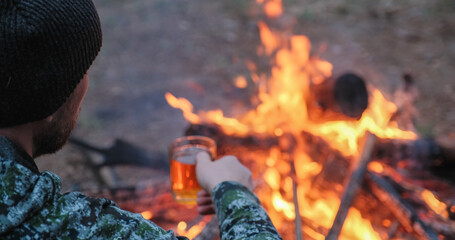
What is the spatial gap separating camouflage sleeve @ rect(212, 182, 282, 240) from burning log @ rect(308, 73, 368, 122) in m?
2.35

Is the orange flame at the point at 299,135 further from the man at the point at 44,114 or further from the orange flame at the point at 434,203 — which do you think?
the man at the point at 44,114

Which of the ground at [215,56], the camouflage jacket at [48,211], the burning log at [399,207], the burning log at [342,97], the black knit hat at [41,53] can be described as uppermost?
the black knit hat at [41,53]

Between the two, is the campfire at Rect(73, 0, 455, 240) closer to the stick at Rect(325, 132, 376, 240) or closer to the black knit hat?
the stick at Rect(325, 132, 376, 240)

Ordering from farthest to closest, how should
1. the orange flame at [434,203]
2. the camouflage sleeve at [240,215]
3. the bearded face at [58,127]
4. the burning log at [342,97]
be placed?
the burning log at [342,97]
the orange flame at [434,203]
the camouflage sleeve at [240,215]
the bearded face at [58,127]

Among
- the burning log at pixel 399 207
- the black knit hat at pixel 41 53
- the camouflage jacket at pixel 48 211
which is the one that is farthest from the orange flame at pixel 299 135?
the black knit hat at pixel 41 53

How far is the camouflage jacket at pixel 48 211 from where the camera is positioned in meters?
1.30

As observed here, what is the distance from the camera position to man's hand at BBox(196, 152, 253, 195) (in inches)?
83.7

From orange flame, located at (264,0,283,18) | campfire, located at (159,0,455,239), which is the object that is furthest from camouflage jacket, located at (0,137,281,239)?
orange flame, located at (264,0,283,18)

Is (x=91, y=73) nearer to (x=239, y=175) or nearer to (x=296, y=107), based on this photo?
(x=296, y=107)

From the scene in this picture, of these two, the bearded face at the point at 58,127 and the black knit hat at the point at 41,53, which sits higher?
the black knit hat at the point at 41,53

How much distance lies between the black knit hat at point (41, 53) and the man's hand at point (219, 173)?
868 millimetres

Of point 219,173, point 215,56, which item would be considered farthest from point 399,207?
point 215,56

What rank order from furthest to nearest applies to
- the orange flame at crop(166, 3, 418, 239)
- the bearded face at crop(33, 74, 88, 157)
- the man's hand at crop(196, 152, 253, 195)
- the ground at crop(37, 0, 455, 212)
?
the ground at crop(37, 0, 455, 212), the orange flame at crop(166, 3, 418, 239), the man's hand at crop(196, 152, 253, 195), the bearded face at crop(33, 74, 88, 157)

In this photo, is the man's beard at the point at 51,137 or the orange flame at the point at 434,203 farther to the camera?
the orange flame at the point at 434,203
